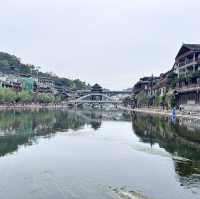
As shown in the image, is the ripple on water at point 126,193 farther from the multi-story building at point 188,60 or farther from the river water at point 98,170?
the multi-story building at point 188,60

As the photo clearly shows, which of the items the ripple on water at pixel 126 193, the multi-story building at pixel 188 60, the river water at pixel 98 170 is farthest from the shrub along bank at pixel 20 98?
the ripple on water at pixel 126 193

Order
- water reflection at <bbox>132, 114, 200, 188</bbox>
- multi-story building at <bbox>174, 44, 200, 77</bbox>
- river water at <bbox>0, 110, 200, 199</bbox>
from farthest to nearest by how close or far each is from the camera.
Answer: multi-story building at <bbox>174, 44, 200, 77</bbox>, water reflection at <bbox>132, 114, 200, 188</bbox>, river water at <bbox>0, 110, 200, 199</bbox>

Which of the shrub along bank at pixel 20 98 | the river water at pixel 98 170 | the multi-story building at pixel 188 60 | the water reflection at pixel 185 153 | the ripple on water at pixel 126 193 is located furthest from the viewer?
the shrub along bank at pixel 20 98

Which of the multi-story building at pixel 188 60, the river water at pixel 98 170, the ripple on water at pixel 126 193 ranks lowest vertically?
the ripple on water at pixel 126 193

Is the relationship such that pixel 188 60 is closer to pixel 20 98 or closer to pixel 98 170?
pixel 98 170

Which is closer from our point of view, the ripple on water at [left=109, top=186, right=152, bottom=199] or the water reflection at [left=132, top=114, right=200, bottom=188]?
the ripple on water at [left=109, top=186, right=152, bottom=199]

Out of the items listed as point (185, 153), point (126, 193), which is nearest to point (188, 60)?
point (185, 153)

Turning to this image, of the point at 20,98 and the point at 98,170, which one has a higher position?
the point at 20,98

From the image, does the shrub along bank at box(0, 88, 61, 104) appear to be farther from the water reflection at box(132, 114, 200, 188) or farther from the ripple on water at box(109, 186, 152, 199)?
the ripple on water at box(109, 186, 152, 199)

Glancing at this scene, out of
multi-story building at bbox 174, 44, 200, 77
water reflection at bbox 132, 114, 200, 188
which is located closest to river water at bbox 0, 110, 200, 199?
water reflection at bbox 132, 114, 200, 188

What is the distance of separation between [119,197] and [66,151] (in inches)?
537

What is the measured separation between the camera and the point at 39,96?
163 meters

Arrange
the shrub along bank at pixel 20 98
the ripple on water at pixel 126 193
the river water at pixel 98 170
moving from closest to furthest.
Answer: the ripple on water at pixel 126 193
the river water at pixel 98 170
the shrub along bank at pixel 20 98

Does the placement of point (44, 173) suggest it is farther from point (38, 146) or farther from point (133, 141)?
point (133, 141)
